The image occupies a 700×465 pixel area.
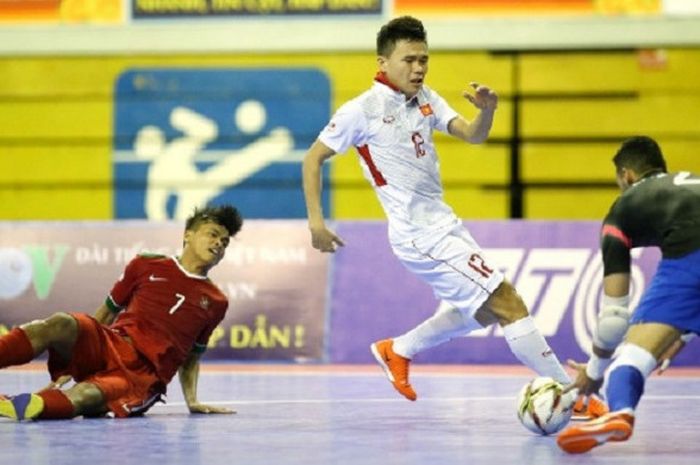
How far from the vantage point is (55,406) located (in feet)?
28.5

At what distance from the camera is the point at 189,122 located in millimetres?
17734

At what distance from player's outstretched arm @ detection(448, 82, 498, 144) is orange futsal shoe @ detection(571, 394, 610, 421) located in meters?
1.54

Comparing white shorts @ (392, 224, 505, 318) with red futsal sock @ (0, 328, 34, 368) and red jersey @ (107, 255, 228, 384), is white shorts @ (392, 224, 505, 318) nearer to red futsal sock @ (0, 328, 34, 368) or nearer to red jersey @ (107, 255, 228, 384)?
red jersey @ (107, 255, 228, 384)

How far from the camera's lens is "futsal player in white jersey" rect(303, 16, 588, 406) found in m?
8.93

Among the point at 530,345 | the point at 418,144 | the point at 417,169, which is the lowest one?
the point at 530,345

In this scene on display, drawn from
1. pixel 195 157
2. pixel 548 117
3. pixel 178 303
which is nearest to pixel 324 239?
pixel 178 303

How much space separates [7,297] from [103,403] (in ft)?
18.1

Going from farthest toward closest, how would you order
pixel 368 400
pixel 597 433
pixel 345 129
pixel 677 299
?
1. pixel 368 400
2. pixel 345 129
3. pixel 677 299
4. pixel 597 433

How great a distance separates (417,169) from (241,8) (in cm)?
879

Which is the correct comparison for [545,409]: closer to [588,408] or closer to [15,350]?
[588,408]

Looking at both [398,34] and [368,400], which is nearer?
[398,34]

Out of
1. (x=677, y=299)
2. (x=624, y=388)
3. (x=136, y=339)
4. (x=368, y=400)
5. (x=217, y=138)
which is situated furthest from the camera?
(x=217, y=138)

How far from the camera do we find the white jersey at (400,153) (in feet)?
30.0

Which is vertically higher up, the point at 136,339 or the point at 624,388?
the point at 624,388
